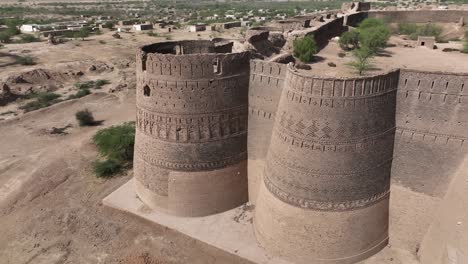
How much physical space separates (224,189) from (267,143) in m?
3.18

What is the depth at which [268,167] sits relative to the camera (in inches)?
657

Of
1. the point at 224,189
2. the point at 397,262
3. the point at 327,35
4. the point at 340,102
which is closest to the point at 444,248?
the point at 397,262

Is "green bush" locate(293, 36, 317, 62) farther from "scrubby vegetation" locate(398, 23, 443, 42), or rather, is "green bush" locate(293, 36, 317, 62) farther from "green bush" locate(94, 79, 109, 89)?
"green bush" locate(94, 79, 109, 89)

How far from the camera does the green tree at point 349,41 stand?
27.0 meters

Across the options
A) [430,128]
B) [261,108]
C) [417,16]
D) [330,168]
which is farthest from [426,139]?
[417,16]

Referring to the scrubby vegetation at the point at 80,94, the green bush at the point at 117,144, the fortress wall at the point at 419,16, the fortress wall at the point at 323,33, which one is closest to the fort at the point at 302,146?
the green bush at the point at 117,144

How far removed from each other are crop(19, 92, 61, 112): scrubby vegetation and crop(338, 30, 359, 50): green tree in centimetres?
3046

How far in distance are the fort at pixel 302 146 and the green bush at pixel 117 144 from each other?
699 cm

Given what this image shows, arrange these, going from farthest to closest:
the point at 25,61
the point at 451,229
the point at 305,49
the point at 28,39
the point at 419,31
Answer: the point at 28,39 < the point at 25,61 < the point at 419,31 < the point at 305,49 < the point at 451,229

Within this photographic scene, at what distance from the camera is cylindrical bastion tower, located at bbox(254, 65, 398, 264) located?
1410cm

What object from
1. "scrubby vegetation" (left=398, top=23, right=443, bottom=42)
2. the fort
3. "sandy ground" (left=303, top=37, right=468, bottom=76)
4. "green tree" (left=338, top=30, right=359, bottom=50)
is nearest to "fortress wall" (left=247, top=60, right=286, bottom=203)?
the fort

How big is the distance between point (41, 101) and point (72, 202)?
23604 mm

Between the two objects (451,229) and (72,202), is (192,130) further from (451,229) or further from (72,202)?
(451,229)

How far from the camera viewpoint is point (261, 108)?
703 inches
